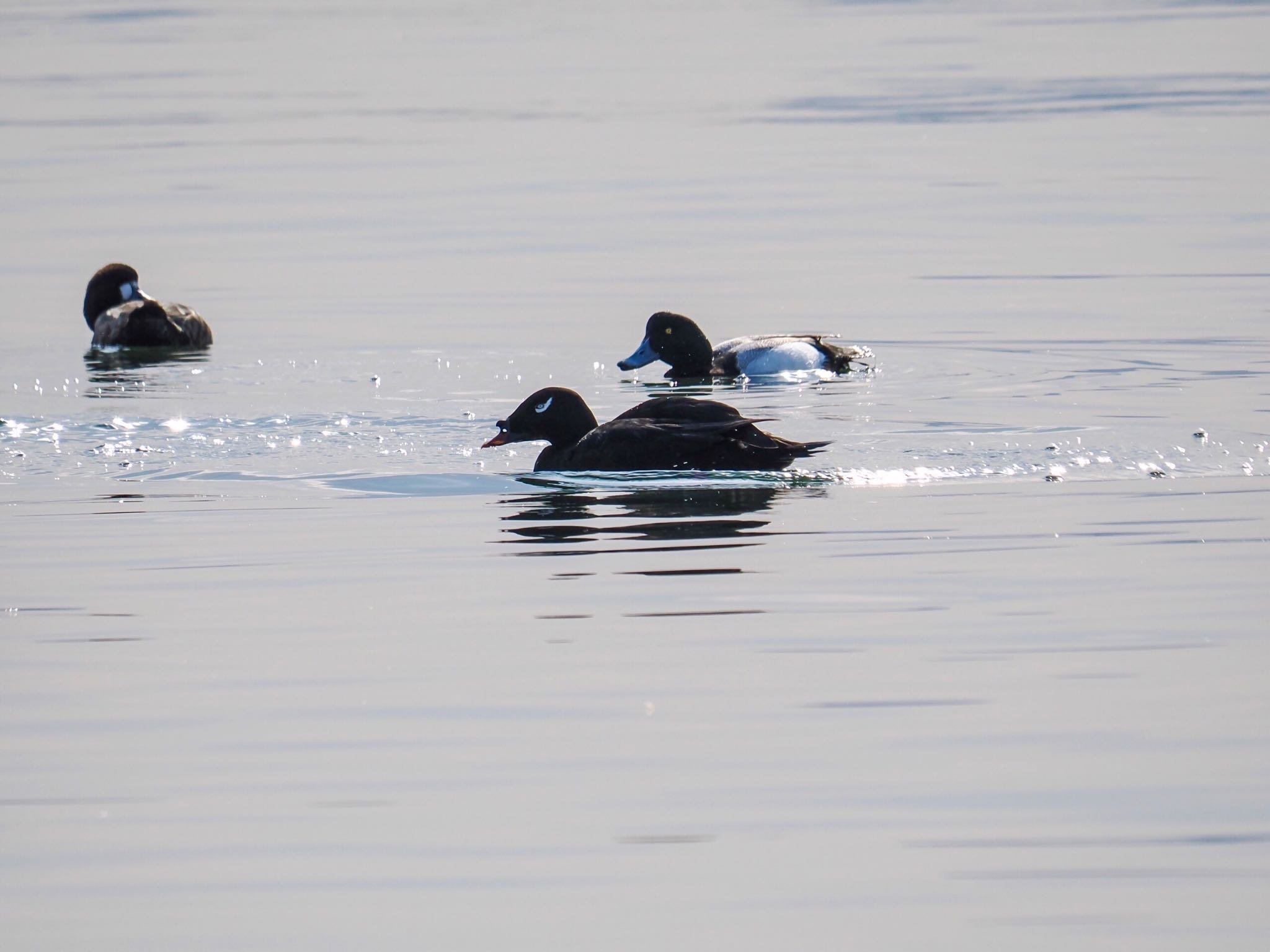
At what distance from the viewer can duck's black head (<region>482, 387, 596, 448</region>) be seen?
38.3 ft

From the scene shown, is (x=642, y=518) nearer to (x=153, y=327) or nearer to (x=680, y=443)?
(x=680, y=443)

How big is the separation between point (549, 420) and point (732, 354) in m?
4.36

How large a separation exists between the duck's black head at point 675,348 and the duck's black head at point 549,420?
3829mm

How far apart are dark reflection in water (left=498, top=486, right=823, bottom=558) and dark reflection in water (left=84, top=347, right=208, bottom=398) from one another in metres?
5.15

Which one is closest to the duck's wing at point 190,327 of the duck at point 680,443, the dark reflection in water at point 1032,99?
the duck at point 680,443

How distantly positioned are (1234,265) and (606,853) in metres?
15.1

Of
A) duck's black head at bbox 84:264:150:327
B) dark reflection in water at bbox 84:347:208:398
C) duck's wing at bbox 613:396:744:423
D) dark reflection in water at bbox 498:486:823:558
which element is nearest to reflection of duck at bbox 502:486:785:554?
dark reflection in water at bbox 498:486:823:558

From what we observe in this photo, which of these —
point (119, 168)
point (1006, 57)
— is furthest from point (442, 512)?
point (1006, 57)

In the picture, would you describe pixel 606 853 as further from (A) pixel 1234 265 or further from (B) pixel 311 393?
(A) pixel 1234 265

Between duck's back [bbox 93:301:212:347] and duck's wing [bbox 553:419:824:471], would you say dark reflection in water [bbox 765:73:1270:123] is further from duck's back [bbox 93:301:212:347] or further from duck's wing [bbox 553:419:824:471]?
duck's wing [bbox 553:419:824:471]

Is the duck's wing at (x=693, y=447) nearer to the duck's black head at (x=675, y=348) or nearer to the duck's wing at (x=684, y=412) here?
the duck's wing at (x=684, y=412)

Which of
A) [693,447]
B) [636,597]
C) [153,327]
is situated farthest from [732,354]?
[636,597]

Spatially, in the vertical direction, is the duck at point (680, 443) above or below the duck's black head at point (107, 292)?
below

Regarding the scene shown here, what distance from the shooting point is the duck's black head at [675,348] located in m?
15.8
